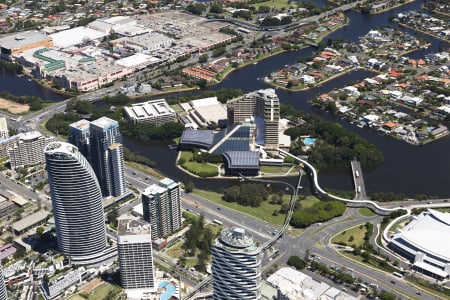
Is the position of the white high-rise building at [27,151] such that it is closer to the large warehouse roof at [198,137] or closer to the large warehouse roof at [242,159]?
the large warehouse roof at [198,137]

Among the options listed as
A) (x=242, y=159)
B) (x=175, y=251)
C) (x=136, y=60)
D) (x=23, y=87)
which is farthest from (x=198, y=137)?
(x=23, y=87)

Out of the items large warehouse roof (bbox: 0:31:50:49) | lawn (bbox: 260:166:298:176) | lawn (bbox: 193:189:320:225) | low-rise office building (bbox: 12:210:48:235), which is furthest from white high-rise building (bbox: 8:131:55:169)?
large warehouse roof (bbox: 0:31:50:49)

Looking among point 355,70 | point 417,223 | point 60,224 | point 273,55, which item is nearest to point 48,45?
point 273,55

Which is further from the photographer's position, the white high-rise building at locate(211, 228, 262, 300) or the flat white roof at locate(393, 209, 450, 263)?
the flat white roof at locate(393, 209, 450, 263)

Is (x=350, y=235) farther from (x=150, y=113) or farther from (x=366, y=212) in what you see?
(x=150, y=113)

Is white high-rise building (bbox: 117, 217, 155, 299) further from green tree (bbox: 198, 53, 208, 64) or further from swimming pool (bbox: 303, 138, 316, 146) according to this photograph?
green tree (bbox: 198, 53, 208, 64)
